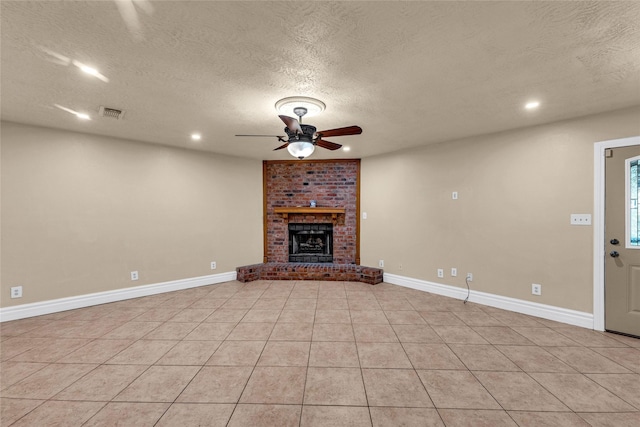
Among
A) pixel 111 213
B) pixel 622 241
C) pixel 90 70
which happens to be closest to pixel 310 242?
pixel 111 213

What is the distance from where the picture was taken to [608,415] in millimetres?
1657

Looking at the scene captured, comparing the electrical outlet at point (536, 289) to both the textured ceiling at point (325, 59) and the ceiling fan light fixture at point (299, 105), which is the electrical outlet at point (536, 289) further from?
the ceiling fan light fixture at point (299, 105)

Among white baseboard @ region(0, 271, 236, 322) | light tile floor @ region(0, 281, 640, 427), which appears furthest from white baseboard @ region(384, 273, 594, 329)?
white baseboard @ region(0, 271, 236, 322)

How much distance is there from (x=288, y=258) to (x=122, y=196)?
3.08 m

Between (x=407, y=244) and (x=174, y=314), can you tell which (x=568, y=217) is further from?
(x=174, y=314)

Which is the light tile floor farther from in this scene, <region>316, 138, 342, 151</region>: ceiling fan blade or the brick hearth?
<region>316, 138, 342, 151</region>: ceiling fan blade

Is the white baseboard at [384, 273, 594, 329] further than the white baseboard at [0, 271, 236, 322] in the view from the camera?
No

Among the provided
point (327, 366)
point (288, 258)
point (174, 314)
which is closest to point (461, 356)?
point (327, 366)

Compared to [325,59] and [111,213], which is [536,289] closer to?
[325,59]

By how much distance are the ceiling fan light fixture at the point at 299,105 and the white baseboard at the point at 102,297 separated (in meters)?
3.44

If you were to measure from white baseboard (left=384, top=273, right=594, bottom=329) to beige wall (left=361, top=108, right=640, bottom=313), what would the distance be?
7 centimetres

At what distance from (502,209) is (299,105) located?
10.1ft

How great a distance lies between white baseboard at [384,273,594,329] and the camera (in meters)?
3.01

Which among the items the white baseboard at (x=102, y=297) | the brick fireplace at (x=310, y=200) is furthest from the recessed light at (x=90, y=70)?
the brick fireplace at (x=310, y=200)
